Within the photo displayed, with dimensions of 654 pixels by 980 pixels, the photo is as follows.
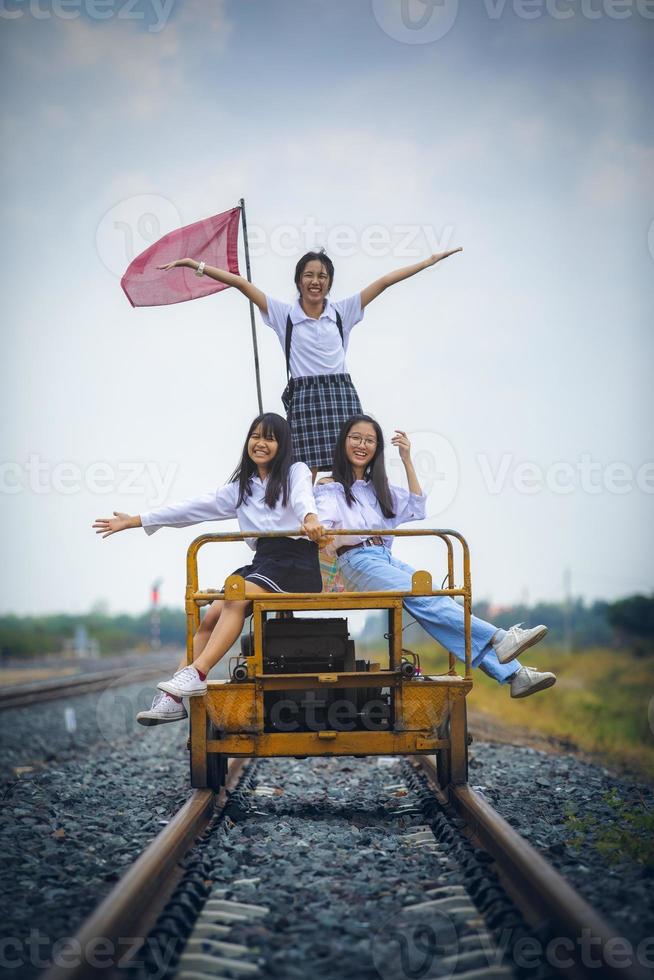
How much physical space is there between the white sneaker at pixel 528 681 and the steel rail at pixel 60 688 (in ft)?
33.7

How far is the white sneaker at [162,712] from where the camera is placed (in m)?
5.23

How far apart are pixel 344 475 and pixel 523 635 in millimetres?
1402

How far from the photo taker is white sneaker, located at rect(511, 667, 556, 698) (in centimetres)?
519

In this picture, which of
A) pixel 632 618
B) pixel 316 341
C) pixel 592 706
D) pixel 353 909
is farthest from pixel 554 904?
pixel 632 618

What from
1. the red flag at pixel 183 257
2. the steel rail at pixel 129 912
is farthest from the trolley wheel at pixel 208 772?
the red flag at pixel 183 257

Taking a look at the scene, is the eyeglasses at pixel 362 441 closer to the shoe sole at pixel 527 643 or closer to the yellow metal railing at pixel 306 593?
the yellow metal railing at pixel 306 593

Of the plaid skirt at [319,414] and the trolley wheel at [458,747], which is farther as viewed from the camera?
the plaid skirt at [319,414]

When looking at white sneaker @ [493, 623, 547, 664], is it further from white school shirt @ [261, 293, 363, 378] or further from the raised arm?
white school shirt @ [261, 293, 363, 378]

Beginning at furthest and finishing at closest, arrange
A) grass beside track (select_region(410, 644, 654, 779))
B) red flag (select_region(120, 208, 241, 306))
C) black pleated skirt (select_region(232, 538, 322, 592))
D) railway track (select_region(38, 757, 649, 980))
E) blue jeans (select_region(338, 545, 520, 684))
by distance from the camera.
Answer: grass beside track (select_region(410, 644, 654, 779))
red flag (select_region(120, 208, 241, 306))
black pleated skirt (select_region(232, 538, 322, 592))
blue jeans (select_region(338, 545, 520, 684))
railway track (select_region(38, 757, 649, 980))

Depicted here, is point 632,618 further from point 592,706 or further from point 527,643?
point 527,643

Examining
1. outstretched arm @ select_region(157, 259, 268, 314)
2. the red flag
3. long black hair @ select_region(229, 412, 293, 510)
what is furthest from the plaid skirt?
the red flag

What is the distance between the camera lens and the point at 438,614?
5.46 metres

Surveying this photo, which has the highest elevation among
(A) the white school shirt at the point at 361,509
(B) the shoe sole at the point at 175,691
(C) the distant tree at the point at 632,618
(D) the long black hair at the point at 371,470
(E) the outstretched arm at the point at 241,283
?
(E) the outstretched arm at the point at 241,283

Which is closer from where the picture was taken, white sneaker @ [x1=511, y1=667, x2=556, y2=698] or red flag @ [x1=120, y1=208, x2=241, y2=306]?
white sneaker @ [x1=511, y1=667, x2=556, y2=698]
